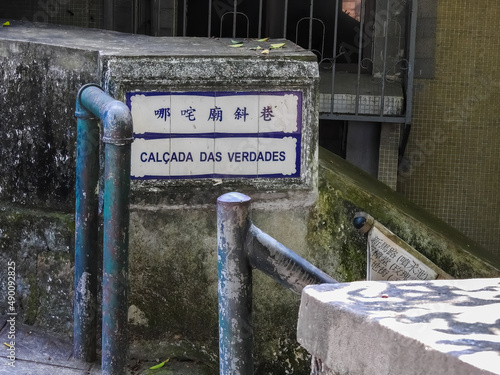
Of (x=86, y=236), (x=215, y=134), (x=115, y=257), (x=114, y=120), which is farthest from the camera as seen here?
(x=215, y=134)

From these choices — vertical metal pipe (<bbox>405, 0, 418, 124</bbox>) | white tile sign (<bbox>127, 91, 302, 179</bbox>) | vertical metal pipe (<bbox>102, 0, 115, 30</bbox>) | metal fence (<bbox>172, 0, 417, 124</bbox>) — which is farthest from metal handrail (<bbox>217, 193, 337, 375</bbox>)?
vertical metal pipe (<bbox>102, 0, 115, 30</bbox>)

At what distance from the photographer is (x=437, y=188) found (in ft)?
25.3

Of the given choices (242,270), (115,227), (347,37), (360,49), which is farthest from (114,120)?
(347,37)

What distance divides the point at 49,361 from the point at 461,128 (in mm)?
4920

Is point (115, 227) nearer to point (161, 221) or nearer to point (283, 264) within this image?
point (161, 221)

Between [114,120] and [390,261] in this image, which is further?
[390,261]

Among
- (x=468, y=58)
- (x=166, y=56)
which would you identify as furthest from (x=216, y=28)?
(x=166, y=56)

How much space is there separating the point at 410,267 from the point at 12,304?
1.80 metres

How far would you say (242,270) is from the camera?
2.44m

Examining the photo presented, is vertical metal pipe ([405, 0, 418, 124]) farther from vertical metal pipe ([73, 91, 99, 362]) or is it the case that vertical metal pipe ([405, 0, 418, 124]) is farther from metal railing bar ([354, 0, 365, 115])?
vertical metal pipe ([73, 91, 99, 362])

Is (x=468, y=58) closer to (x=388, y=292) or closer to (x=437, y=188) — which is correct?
(x=437, y=188)

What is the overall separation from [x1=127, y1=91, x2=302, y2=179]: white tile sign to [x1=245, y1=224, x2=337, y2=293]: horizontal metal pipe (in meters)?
1.50

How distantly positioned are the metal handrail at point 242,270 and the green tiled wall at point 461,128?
5.40 metres

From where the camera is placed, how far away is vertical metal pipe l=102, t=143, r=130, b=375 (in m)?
3.20
